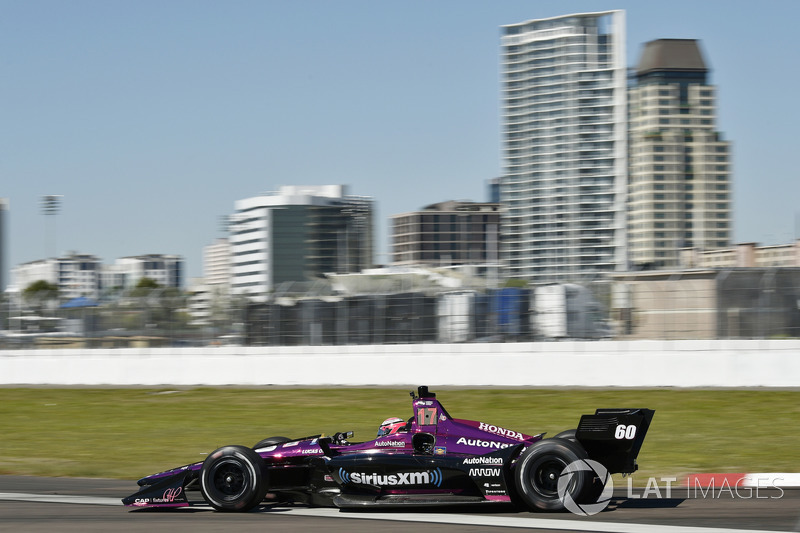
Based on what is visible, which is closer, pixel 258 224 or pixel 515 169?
pixel 258 224

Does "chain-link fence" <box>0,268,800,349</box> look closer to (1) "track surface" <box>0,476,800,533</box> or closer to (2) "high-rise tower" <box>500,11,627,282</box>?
(1) "track surface" <box>0,476,800,533</box>

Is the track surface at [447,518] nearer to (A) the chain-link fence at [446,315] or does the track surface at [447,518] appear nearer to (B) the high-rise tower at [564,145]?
(A) the chain-link fence at [446,315]

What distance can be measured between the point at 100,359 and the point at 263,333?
5249 mm

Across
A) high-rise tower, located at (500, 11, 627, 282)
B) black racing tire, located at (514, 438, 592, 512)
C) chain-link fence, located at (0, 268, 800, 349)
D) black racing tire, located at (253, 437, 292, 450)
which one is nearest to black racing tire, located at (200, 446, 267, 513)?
black racing tire, located at (253, 437, 292, 450)

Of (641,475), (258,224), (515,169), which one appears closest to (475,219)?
(515,169)

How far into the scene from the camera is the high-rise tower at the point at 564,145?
161625 mm

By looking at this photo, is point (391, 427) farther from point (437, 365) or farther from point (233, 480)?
point (437, 365)

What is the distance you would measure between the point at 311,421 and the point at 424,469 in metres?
9.96

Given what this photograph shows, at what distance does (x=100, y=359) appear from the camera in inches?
1120

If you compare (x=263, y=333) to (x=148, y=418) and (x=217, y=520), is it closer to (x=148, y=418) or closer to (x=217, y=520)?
(x=148, y=418)

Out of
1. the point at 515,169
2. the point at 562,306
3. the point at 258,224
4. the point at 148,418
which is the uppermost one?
the point at 515,169

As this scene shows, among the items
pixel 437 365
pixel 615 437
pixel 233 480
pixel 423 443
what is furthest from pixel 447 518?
pixel 437 365

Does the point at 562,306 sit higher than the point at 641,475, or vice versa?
the point at 562,306

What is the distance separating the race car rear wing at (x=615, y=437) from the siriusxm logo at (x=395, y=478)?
1.33m
